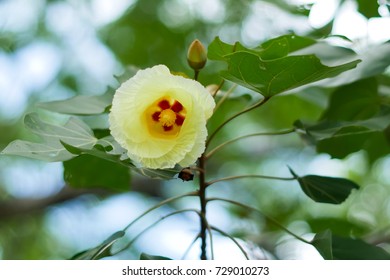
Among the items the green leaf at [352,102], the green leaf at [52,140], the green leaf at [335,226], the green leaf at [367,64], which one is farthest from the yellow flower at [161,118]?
the green leaf at [335,226]

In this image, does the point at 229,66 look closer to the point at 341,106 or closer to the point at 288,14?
the point at 341,106

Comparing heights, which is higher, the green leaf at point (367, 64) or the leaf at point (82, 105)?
the green leaf at point (367, 64)

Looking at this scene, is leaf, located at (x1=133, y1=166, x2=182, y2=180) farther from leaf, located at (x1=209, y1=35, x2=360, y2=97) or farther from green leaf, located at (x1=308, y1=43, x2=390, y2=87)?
green leaf, located at (x1=308, y1=43, x2=390, y2=87)

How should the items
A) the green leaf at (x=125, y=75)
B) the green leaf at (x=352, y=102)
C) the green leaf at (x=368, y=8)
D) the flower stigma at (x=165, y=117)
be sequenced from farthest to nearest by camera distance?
the green leaf at (x=352, y=102) < the green leaf at (x=368, y=8) < the green leaf at (x=125, y=75) < the flower stigma at (x=165, y=117)

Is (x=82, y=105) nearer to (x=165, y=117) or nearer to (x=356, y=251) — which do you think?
(x=165, y=117)

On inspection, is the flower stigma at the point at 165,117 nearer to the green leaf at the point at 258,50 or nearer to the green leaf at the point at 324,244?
the green leaf at the point at 258,50

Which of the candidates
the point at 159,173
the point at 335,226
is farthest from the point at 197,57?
the point at 335,226

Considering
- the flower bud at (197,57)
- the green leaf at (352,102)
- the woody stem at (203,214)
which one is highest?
the green leaf at (352,102)
